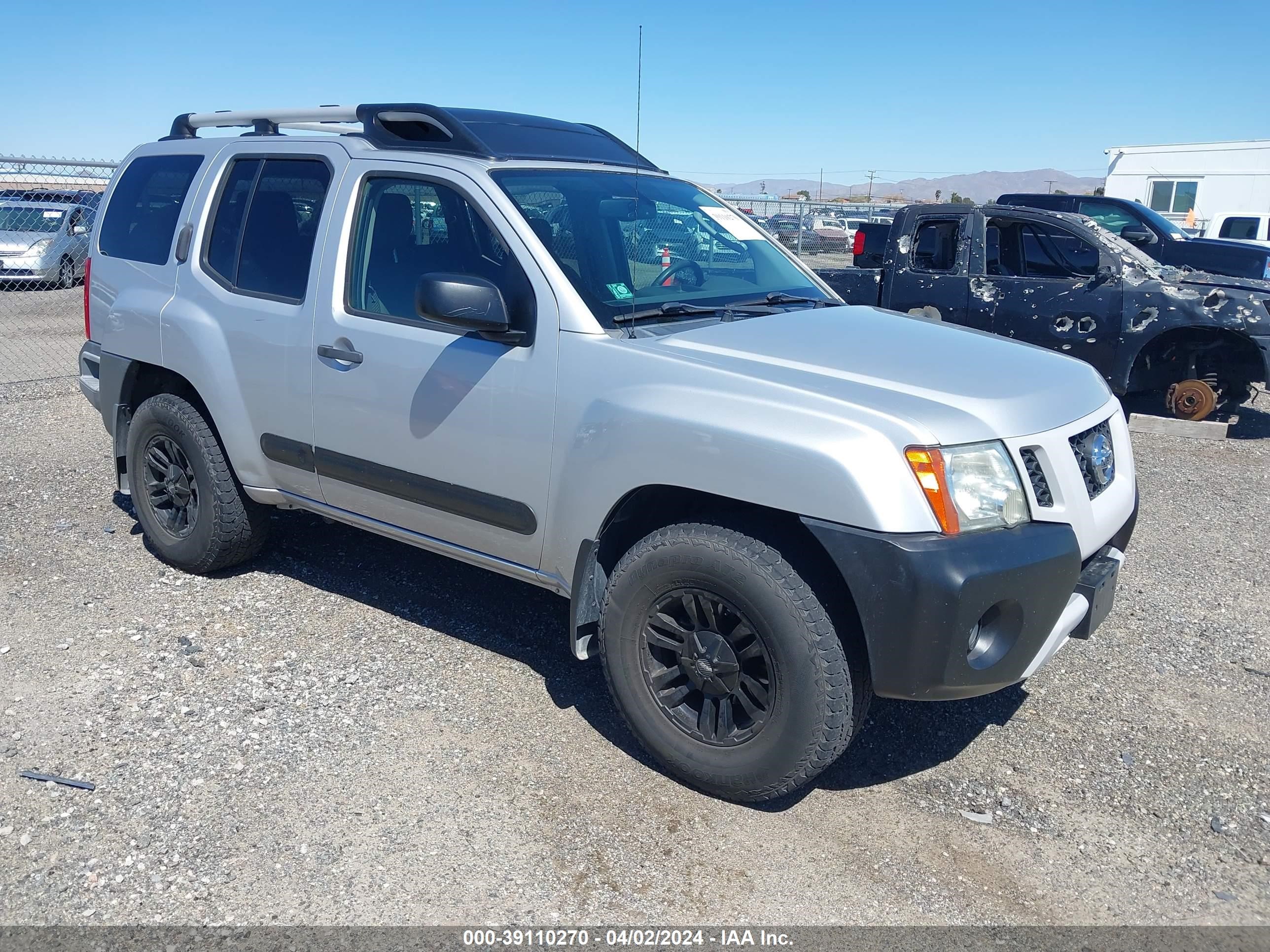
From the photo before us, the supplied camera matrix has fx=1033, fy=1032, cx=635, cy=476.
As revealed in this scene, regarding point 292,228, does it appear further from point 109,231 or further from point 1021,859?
point 1021,859

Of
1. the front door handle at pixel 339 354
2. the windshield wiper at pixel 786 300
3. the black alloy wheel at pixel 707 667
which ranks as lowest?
the black alloy wheel at pixel 707 667

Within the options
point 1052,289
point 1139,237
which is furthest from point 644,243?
point 1139,237

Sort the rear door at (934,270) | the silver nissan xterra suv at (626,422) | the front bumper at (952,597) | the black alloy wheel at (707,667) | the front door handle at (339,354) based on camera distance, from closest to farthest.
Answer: the front bumper at (952,597), the silver nissan xterra suv at (626,422), the black alloy wheel at (707,667), the front door handle at (339,354), the rear door at (934,270)

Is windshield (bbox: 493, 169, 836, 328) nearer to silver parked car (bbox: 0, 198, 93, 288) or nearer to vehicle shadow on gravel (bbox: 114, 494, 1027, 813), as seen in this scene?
vehicle shadow on gravel (bbox: 114, 494, 1027, 813)

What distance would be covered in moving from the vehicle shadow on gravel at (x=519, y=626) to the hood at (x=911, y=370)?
1.25 meters

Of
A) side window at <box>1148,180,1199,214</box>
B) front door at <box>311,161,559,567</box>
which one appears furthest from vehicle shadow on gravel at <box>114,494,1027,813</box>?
side window at <box>1148,180,1199,214</box>

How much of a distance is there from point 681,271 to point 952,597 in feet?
5.68

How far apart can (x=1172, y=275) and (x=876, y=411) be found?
21.7 feet

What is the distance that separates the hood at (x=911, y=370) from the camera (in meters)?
2.86

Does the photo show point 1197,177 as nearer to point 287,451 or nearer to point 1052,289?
point 1052,289

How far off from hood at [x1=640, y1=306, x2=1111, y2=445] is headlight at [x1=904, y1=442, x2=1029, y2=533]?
46 millimetres

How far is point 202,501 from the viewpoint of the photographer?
15.2 ft

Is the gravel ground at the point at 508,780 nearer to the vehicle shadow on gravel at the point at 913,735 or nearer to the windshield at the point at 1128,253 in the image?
the vehicle shadow on gravel at the point at 913,735

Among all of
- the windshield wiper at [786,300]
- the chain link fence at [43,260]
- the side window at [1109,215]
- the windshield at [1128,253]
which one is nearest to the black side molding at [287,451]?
the windshield wiper at [786,300]
